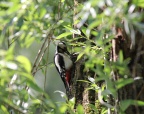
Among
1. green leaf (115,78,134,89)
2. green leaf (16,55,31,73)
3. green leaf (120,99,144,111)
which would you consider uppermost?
green leaf (16,55,31,73)

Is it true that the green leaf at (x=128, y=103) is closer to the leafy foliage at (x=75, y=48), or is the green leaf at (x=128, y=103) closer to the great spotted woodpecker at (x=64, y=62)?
the leafy foliage at (x=75, y=48)

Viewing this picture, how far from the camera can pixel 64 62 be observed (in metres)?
3.35

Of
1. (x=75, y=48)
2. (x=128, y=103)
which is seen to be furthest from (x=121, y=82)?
(x=75, y=48)

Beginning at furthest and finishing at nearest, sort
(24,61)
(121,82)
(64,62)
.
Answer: (64,62)
(121,82)
(24,61)

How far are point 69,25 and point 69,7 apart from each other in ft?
0.95

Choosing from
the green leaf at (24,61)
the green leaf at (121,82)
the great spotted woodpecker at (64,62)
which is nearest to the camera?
the green leaf at (24,61)

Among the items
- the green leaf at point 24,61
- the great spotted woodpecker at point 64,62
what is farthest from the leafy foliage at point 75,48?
the great spotted woodpecker at point 64,62

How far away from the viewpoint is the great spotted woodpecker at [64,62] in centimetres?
316

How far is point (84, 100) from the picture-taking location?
280 centimetres

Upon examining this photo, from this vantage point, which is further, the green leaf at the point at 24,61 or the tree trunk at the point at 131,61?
the tree trunk at the point at 131,61

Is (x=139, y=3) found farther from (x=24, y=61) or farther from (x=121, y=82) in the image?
(x=24, y=61)

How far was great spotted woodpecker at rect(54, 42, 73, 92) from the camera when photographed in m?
3.16

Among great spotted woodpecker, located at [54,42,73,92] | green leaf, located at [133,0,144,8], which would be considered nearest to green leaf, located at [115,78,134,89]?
green leaf, located at [133,0,144,8]

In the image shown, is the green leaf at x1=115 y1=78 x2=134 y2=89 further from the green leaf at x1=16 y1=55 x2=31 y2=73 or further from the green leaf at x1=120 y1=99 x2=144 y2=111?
the green leaf at x1=16 y1=55 x2=31 y2=73
